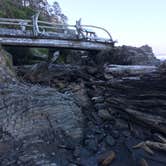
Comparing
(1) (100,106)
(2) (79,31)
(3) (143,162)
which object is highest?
(2) (79,31)

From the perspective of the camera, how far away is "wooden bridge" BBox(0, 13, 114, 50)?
1425cm

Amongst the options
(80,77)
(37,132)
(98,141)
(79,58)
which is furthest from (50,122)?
(79,58)

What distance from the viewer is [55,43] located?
15500 mm

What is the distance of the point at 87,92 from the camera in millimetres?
13336

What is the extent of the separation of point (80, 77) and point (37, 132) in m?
5.90

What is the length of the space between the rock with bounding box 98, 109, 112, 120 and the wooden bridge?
5098 millimetres

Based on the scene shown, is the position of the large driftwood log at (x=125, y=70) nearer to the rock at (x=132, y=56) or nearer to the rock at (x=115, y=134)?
the rock at (x=132, y=56)

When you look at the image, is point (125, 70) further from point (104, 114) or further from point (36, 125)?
point (36, 125)

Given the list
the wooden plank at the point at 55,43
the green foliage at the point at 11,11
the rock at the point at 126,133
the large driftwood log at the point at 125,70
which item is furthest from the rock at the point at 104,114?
the green foliage at the point at 11,11

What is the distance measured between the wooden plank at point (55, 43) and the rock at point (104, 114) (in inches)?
200

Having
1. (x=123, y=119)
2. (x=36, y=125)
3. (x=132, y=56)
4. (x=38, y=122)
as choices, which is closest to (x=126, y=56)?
(x=132, y=56)

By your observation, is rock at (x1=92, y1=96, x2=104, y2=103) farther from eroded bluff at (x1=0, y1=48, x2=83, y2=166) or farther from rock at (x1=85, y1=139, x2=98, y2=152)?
rock at (x1=85, y1=139, x2=98, y2=152)

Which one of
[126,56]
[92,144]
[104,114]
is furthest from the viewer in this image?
[126,56]

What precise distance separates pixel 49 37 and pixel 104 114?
5.58 metres
